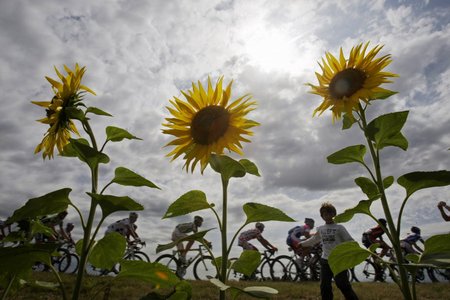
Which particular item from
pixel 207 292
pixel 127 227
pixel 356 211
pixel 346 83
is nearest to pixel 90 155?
pixel 356 211

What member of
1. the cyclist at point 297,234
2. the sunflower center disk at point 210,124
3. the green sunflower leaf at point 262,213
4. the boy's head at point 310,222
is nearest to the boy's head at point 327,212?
the sunflower center disk at point 210,124

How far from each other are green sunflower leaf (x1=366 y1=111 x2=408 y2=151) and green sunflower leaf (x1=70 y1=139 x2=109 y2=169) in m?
1.19

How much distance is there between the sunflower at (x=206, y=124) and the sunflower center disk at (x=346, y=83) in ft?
2.74

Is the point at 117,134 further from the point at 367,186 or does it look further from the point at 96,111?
the point at 367,186

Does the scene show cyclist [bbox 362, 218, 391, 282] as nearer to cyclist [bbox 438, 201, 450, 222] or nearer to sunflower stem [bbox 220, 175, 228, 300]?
cyclist [bbox 438, 201, 450, 222]

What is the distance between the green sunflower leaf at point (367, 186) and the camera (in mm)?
1590

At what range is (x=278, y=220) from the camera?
1.26 metres

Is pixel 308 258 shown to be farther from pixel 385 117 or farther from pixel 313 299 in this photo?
pixel 385 117

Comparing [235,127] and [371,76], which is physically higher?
[371,76]

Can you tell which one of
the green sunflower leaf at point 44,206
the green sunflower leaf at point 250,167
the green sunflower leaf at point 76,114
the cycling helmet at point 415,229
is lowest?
the green sunflower leaf at point 44,206

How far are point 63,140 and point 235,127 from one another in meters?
0.91

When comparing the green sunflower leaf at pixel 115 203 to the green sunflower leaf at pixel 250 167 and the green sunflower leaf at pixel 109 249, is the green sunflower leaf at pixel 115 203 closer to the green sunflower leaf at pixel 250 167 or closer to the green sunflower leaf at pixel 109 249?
the green sunflower leaf at pixel 109 249

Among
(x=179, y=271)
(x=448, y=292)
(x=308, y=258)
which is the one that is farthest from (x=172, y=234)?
(x=448, y=292)

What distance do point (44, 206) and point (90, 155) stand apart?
9.4 inches
